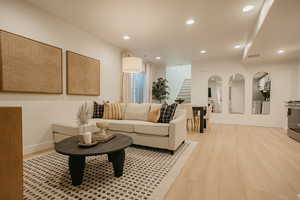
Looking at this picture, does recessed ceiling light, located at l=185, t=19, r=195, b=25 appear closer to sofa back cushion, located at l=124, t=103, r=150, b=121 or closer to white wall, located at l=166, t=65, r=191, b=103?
sofa back cushion, located at l=124, t=103, r=150, b=121

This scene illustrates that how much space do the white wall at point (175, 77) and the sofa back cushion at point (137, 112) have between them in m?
4.75

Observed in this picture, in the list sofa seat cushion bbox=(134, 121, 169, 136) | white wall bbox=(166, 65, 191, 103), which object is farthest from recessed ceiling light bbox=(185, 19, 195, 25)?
white wall bbox=(166, 65, 191, 103)

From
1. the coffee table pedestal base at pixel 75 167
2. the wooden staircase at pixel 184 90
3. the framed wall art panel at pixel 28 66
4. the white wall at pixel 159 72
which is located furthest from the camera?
the wooden staircase at pixel 184 90

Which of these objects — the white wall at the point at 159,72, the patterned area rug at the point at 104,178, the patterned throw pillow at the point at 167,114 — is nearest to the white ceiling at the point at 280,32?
the patterned throw pillow at the point at 167,114

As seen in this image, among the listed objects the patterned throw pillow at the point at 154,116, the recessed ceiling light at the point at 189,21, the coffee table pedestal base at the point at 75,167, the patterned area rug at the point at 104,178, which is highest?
the recessed ceiling light at the point at 189,21

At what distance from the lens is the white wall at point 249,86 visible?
5.10 meters

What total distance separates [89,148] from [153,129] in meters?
1.24

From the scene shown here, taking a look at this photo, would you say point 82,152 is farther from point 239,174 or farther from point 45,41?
point 45,41

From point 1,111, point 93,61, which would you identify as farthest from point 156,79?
point 1,111

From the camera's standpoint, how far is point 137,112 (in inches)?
137

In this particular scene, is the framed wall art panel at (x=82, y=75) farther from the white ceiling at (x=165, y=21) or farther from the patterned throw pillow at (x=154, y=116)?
the patterned throw pillow at (x=154, y=116)

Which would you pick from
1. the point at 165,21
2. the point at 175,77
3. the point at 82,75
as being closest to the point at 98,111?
the point at 82,75

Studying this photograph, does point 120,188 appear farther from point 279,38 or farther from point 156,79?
point 156,79

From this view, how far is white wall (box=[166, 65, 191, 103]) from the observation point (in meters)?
8.16
